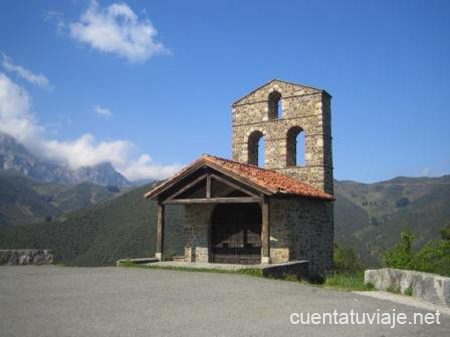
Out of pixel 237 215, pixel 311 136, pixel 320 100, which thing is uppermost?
pixel 320 100

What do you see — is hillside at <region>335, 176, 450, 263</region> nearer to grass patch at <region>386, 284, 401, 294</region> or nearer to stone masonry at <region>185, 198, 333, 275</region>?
stone masonry at <region>185, 198, 333, 275</region>

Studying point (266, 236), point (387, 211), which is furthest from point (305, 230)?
point (387, 211)

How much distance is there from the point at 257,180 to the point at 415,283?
6118mm

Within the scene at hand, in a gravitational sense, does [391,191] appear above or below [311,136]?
above

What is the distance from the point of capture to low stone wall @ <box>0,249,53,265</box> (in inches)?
568

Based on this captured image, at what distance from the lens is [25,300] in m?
7.44

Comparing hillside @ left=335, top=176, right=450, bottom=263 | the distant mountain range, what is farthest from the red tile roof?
hillside @ left=335, top=176, right=450, bottom=263

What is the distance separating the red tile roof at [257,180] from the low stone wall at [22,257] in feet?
12.7

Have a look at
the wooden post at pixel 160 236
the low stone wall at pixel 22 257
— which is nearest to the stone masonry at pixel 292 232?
the wooden post at pixel 160 236

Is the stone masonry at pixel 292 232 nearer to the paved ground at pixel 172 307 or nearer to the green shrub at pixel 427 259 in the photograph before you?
the green shrub at pixel 427 259

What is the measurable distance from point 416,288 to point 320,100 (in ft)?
34.8

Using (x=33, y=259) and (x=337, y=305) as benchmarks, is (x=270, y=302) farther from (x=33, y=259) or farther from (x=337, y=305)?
(x=33, y=259)

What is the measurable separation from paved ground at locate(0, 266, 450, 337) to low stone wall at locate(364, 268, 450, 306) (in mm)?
754

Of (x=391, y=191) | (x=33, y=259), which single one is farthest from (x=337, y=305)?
(x=391, y=191)
